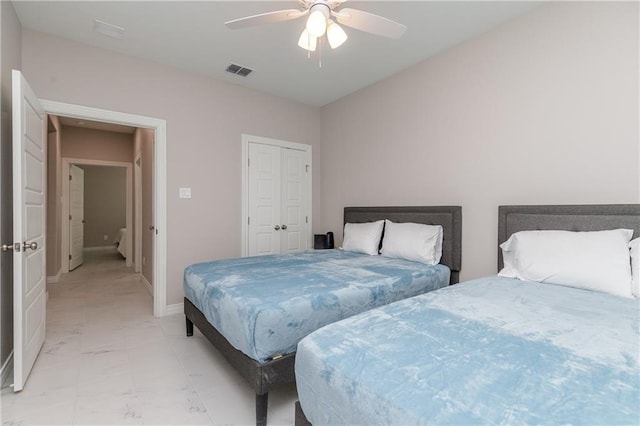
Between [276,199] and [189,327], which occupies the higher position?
[276,199]

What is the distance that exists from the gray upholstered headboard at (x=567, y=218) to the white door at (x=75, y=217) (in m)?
6.92

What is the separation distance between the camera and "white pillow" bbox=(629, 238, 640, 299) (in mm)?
1722

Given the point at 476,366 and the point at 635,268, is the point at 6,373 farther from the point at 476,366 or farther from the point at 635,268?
the point at 635,268

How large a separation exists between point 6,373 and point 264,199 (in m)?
2.85

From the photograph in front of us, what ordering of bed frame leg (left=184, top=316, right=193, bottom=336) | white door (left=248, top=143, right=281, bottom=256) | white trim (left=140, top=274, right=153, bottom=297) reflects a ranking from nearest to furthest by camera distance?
bed frame leg (left=184, top=316, right=193, bottom=336)
white door (left=248, top=143, right=281, bottom=256)
white trim (left=140, top=274, right=153, bottom=297)

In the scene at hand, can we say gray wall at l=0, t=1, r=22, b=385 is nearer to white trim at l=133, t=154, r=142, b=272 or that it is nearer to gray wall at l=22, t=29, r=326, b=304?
gray wall at l=22, t=29, r=326, b=304

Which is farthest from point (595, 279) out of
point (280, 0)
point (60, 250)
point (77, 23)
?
Answer: point (60, 250)

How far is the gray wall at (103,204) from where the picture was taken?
8.40 meters

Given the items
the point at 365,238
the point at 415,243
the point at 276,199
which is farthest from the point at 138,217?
the point at 415,243

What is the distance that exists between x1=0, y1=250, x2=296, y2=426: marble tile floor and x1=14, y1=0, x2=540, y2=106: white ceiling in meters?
2.81

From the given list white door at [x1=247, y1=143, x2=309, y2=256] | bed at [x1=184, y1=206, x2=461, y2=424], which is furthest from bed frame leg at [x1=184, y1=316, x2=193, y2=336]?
white door at [x1=247, y1=143, x2=309, y2=256]

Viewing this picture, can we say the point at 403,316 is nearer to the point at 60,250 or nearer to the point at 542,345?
the point at 542,345

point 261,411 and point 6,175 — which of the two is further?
point 6,175

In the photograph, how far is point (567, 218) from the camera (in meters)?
2.20
